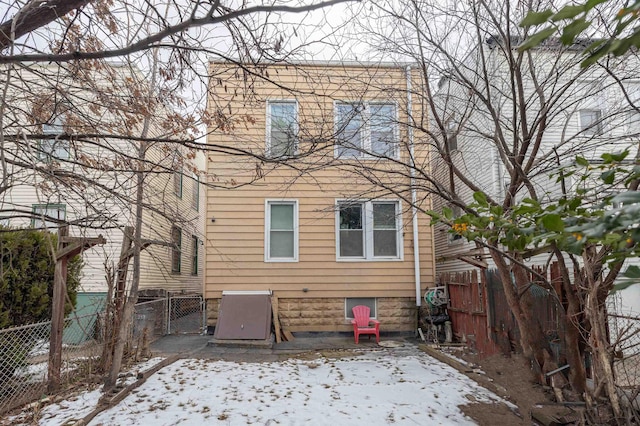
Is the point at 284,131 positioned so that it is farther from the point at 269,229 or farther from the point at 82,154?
the point at 269,229

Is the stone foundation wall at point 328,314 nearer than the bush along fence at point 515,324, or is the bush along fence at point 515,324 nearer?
the bush along fence at point 515,324

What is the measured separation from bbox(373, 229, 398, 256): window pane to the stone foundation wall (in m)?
1.09

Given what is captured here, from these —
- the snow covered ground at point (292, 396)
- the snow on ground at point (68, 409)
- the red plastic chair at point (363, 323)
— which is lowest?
the snow covered ground at point (292, 396)

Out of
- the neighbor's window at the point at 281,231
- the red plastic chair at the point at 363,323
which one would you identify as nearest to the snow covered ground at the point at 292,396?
the red plastic chair at the point at 363,323

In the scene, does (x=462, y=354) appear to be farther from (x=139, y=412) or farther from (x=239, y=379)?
(x=139, y=412)

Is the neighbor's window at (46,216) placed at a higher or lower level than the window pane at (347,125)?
lower

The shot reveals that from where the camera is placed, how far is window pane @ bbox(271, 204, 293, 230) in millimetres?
9906

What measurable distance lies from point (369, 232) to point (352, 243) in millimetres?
491

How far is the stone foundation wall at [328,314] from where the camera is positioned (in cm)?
945

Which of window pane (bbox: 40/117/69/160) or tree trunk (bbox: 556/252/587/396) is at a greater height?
window pane (bbox: 40/117/69/160)

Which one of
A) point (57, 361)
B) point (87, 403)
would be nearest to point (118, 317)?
point (57, 361)

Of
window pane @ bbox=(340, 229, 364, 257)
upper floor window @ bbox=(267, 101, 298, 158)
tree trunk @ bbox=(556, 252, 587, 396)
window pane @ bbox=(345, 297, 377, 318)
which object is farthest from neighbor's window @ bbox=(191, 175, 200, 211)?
tree trunk @ bbox=(556, 252, 587, 396)

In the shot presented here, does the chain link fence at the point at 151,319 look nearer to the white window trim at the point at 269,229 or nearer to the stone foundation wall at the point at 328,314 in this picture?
the stone foundation wall at the point at 328,314

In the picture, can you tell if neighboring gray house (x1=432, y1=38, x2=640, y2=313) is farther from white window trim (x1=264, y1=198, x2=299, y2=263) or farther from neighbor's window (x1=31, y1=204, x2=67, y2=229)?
white window trim (x1=264, y1=198, x2=299, y2=263)
